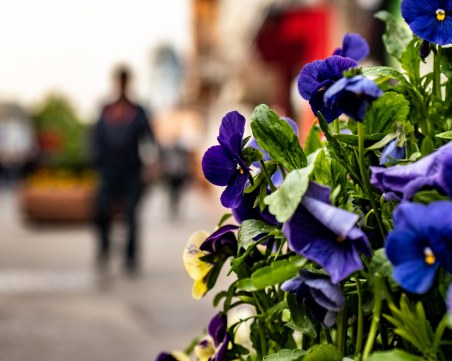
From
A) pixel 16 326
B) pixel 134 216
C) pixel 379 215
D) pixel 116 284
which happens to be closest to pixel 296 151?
pixel 379 215

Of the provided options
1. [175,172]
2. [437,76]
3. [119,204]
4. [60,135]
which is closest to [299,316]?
[437,76]

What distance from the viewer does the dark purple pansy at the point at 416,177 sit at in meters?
0.83

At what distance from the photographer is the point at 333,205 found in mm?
906

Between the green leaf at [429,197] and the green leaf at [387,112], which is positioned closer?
the green leaf at [429,197]

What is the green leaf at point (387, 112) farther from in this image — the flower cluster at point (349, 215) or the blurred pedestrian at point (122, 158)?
the blurred pedestrian at point (122, 158)

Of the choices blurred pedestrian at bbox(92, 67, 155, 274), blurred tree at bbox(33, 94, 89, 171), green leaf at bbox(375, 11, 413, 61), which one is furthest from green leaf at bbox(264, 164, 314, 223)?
blurred tree at bbox(33, 94, 89, 171)

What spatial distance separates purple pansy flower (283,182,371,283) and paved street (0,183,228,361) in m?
3.82

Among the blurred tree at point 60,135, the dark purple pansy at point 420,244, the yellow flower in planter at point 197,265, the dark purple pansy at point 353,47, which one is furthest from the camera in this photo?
the blurred tree at point 60,135

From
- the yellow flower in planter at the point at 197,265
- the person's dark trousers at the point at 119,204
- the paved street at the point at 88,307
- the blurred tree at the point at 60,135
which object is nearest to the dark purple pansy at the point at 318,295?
A: the yellow flower in planter at the point at 197,265

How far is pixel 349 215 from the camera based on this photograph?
0.87m

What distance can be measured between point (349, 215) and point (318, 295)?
0.42ft

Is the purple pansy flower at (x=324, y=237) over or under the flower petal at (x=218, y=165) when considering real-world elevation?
under

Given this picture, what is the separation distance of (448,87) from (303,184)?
40 centimetres

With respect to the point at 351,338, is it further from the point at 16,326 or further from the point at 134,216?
the point at 134,216
